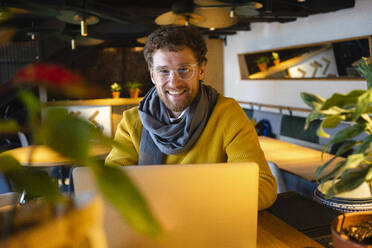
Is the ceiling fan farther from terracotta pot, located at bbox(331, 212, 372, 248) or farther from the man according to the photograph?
terracotta pot, located at bbox(331, 212, 372, 248)

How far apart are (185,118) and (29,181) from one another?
1491mm

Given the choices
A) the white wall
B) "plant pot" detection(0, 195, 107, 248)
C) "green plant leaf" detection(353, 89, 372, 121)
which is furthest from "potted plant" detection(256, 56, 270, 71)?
"plant pot" detection(0, 195, 107, 248)

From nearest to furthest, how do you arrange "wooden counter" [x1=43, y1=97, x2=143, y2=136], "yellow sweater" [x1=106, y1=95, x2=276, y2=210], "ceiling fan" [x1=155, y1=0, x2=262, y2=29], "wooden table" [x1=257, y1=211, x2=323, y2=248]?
"wooden table" [x1=257, y1=211, x2=323, y2=248]
"yellow sweater" [x1=106, y1=95, x2=276, y2=210]
"ceiling fan" [x1=155, y1=0, x2=262, y2=29]
"wooden counter" [x1=43, y1=97, x2=143, y2=136]

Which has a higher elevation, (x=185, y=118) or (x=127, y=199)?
(x=127, y=199)

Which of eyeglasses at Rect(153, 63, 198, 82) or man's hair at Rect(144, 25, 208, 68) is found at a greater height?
man's hair at Rect(144, 25, 208, 68)

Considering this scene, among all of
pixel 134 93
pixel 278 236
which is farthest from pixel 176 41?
pixel 134 93

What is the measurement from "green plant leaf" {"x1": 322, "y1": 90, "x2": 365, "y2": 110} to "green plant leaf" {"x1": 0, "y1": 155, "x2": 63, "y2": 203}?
1.79ft

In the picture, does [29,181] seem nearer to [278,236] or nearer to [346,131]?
[346,131]

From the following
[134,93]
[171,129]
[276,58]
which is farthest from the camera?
[134,93]

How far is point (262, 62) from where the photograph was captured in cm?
643

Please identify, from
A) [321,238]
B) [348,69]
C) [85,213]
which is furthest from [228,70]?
[85,213]

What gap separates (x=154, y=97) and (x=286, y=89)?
173 inches

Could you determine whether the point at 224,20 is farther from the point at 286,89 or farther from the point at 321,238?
the point at 321,238

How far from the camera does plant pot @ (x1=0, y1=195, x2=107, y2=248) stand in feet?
1.34
